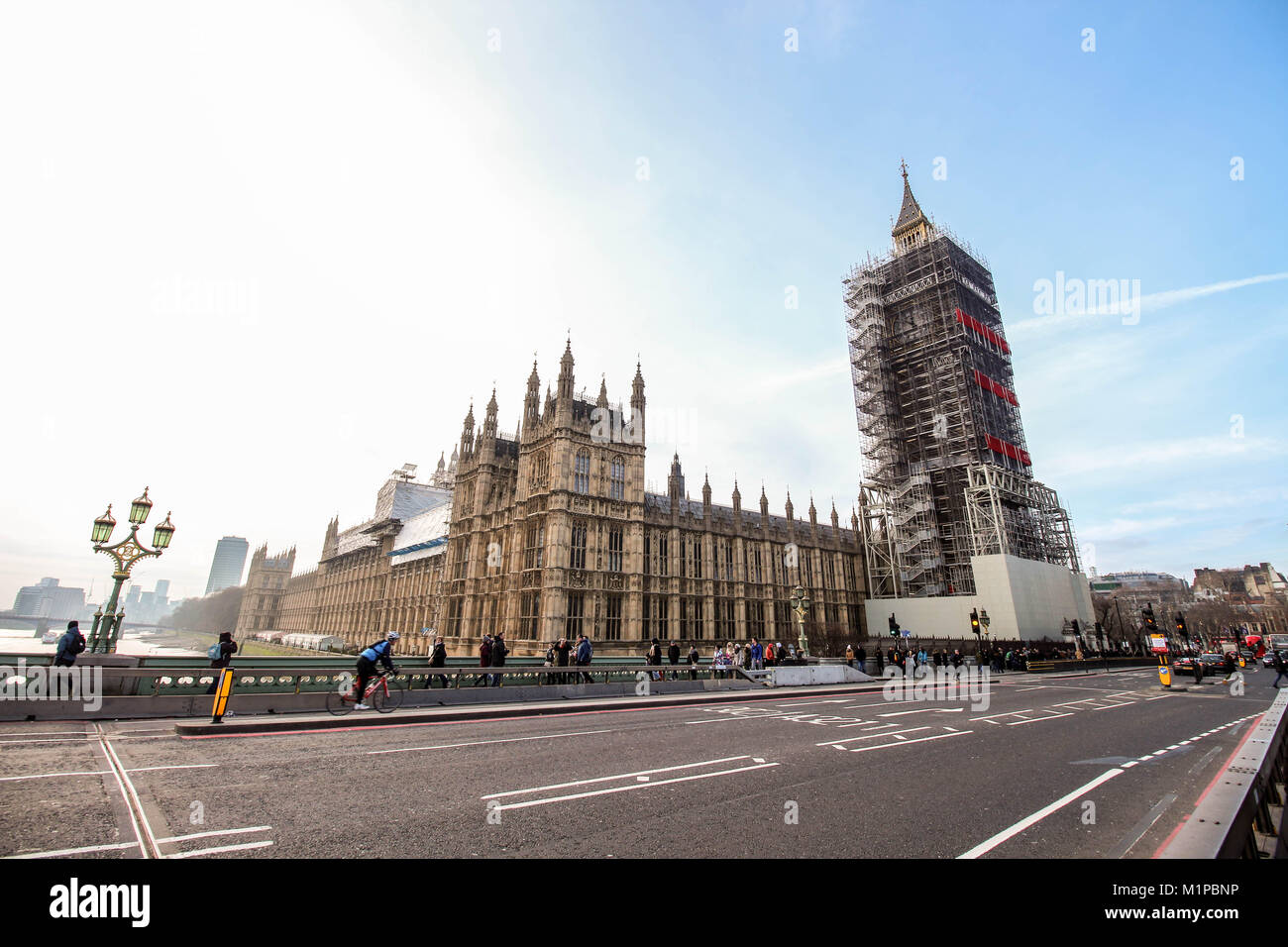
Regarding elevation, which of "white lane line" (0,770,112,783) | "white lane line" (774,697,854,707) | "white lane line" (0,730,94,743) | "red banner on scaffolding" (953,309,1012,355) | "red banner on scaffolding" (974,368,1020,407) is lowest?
"white lane line" (774,697,854,707)

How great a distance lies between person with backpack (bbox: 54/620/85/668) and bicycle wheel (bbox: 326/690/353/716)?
5.34 metres

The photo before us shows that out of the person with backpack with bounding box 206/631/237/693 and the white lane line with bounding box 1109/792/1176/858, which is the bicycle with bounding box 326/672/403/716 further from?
the white lane line with bounding box 1109/792/1176/858

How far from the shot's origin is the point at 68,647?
12.5 meters

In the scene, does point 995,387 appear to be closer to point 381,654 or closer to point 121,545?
point 381,654

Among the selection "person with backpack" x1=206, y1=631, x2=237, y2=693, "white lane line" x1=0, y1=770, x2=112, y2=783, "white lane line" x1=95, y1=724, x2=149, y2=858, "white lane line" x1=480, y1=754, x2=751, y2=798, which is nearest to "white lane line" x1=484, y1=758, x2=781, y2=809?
"white lane line" x1=480, y1=754, x2=751, y2=798

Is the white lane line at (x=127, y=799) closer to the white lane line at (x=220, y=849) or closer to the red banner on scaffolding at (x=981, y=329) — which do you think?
the white lane line at (x=220, y=849)

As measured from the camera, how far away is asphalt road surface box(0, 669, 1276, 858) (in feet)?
17.3

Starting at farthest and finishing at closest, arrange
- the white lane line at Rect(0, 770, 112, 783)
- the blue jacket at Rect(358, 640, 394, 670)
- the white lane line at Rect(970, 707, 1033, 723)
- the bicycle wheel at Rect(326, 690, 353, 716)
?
the white lane line at Rect(970, 707, 1033, 723) < the bicycle wheel at Rect(326, 690, 353, 716) < the blue jacket at Rect(358, 640, 394, 670) < the white lane line at Rect(0, 770, 112, 783)

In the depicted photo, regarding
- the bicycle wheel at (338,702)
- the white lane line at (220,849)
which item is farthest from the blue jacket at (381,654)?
the white lane line at (220,849)

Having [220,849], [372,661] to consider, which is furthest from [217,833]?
[372,661]

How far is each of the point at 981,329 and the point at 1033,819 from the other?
204 ft
